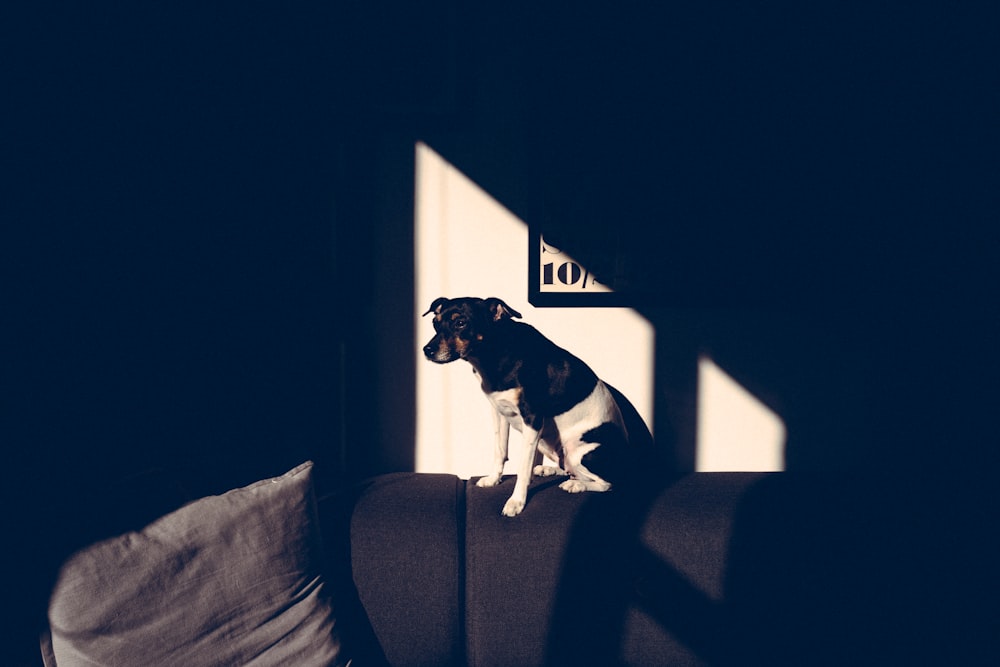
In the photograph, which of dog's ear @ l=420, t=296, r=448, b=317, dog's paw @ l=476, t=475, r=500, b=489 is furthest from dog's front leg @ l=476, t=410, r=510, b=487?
dog's ear @ l=420, t=296, r=448, b=317

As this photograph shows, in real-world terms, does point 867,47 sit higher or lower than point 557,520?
higher

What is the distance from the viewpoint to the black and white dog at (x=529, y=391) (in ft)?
5.57

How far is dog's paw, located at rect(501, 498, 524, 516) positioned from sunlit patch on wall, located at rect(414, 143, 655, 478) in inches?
14.7

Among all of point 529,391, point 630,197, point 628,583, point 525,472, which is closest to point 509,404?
point 529,391

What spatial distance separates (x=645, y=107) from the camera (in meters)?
1.97

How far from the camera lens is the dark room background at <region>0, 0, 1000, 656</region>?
1.68 m

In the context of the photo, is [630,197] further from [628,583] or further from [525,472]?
[628,583]

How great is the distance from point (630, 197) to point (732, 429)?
0.81 metres

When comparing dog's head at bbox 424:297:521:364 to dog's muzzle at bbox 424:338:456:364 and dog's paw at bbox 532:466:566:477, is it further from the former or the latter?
dog's paw at bbox 532:466:566:477

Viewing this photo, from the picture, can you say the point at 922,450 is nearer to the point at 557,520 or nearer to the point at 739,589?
the point at 739,589

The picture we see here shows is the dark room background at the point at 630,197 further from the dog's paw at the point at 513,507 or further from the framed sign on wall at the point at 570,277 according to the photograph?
the dog's paw at the point at 513,507

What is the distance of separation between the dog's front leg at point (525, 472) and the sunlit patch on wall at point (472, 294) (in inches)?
13.0

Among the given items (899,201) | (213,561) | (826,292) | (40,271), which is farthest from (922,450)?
(40,271)

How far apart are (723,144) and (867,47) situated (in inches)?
21.2
